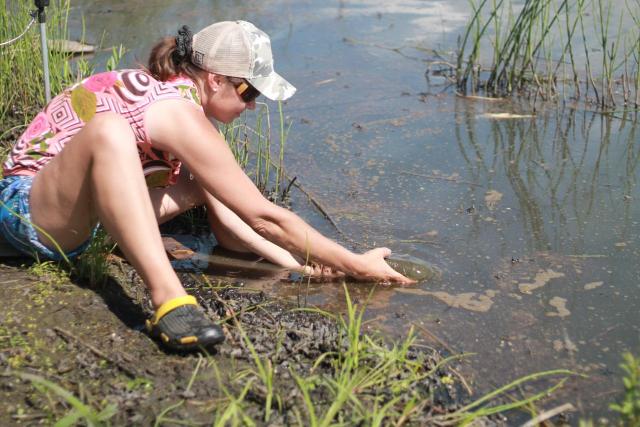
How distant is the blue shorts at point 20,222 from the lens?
262 cm

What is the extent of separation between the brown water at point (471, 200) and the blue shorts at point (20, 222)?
774 millimetres

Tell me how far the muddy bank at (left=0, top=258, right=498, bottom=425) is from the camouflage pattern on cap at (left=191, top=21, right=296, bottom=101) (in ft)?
2.44

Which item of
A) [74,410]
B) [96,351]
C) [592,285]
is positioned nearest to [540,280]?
[592,285]

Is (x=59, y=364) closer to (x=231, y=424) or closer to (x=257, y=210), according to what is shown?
(x=231, y=424)

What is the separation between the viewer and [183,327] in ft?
7.44

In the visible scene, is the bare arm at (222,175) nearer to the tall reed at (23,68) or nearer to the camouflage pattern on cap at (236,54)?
the camouflage pattern on cap at (236,54)

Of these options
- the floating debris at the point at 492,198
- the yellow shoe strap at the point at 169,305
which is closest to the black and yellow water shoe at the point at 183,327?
the yellow shoe strap at the point at 169,305

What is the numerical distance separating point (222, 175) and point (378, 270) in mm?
692

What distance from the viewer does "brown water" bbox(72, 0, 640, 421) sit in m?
2.66

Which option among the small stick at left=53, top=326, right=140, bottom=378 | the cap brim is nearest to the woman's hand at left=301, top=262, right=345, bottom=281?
the cap brim

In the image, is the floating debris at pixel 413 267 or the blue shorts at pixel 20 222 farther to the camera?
the floating debris at pixel 413 267

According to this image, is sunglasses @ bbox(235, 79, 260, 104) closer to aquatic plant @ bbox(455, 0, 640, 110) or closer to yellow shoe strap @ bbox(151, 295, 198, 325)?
yellow shoe strap @ bbox(151, 295, 198, 325)

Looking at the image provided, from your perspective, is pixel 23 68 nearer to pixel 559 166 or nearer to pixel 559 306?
pixel 559 166

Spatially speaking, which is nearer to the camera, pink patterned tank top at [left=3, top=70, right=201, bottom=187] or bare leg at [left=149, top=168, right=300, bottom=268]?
pink patterned tank top at [left=3, top=70, right=201, bottom=187]
